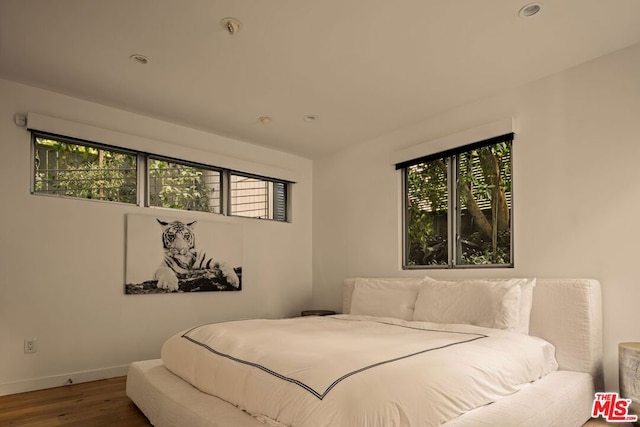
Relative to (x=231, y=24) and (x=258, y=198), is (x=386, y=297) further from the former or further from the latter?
(x=231, y=24)

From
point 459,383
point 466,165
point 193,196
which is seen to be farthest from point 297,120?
point 459,383

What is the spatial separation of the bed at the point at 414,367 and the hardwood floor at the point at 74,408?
0.16 metres

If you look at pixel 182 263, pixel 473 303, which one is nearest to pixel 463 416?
pixel 473 303

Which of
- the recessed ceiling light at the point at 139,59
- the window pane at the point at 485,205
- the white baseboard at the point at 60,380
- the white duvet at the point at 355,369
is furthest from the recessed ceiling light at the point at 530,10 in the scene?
the white baseboard at the point at 60,380

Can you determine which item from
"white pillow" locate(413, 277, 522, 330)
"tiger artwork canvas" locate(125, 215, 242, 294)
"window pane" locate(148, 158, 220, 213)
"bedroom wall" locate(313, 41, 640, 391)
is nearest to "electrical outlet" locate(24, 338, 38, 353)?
"tiger artwork canvas" locate(125, 215, 242, 294)

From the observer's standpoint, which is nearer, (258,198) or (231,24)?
(231,24)

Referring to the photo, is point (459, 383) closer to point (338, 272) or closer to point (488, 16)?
point (488, 16)

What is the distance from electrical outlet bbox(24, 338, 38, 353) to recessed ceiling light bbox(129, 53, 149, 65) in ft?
7.82

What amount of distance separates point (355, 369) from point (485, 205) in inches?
101

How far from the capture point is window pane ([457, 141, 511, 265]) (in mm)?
3600

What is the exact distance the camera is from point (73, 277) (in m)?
3.59

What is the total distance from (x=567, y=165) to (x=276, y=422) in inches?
110

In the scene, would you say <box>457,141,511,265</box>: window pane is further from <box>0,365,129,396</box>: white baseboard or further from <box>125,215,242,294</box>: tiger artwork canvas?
<box>0,365,129,396</box>: white baseboard

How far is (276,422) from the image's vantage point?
67.4 inches
